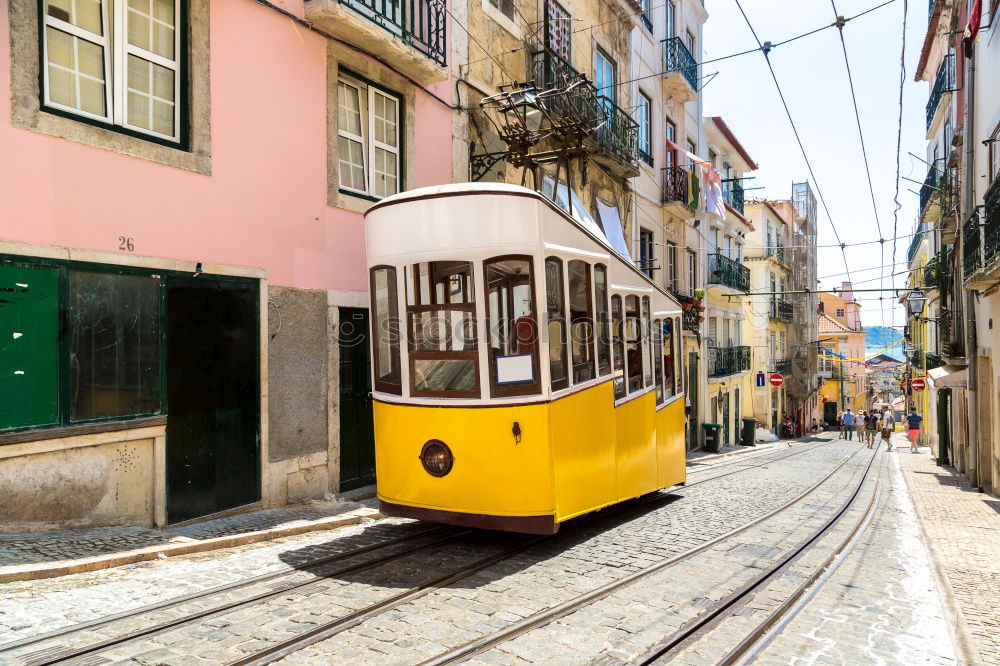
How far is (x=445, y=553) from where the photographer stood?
6410 mm

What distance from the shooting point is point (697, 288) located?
2520 cm

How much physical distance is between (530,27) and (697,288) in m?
13.2

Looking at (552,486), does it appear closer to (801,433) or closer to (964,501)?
(964,501)

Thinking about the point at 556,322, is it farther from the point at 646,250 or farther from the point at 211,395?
the point at 646,250

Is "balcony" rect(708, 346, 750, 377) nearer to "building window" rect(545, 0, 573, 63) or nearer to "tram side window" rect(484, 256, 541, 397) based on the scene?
"building window" rect(545, 0, 573, 63)

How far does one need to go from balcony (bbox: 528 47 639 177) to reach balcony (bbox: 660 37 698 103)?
14.4ft

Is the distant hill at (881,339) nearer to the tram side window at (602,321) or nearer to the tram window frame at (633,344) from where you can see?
the tram window frame at (633,344)

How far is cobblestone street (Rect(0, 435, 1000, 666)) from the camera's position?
4262 mm

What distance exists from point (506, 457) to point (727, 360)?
2317 cm

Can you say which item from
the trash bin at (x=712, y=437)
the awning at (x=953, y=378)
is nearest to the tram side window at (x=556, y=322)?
the awning at (x=953, y=378)

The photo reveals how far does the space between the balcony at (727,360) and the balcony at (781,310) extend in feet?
25.1

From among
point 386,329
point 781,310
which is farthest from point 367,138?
point 781,310

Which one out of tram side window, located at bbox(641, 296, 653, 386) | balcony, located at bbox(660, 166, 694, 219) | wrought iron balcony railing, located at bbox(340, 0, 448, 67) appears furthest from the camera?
balcony, located at bbox(660, 166, 694, 219)

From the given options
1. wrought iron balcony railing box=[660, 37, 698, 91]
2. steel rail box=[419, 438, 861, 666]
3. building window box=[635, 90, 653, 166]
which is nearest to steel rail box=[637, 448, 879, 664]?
steel rail box=[419, 438, 861, 666]
